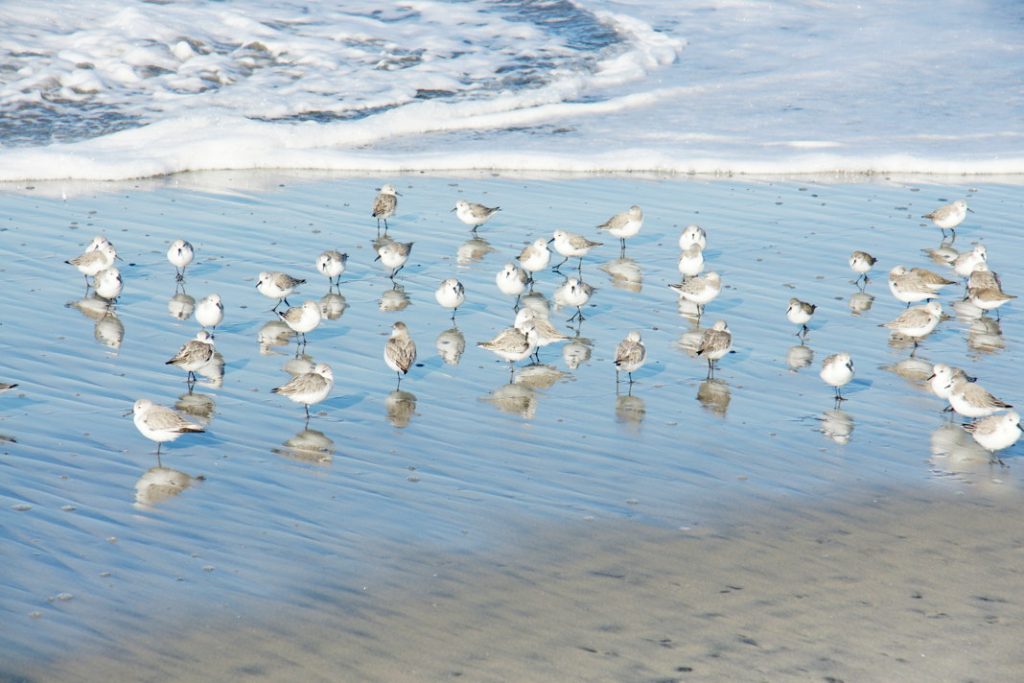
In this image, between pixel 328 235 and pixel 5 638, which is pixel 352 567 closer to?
pixel 5 638

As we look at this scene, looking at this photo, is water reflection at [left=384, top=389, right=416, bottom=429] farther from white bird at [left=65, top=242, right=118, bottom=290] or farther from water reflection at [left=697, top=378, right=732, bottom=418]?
white bird at [left=65, top=242, right=118, bottom=290]

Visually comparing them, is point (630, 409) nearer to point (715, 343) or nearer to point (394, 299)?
point (715, 343)

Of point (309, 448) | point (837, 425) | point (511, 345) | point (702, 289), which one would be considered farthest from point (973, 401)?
point (309, 448)

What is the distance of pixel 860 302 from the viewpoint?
1348 cm

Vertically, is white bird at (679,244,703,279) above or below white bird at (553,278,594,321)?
above

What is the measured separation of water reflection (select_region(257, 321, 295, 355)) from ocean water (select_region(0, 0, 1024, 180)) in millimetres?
6843

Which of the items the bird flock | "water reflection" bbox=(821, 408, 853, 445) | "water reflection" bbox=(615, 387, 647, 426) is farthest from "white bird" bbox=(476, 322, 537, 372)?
"water reflection" bbox=(821, 408, 853, 445)

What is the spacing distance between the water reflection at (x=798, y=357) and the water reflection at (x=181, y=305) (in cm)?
539

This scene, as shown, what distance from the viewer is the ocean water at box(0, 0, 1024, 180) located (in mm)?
19844

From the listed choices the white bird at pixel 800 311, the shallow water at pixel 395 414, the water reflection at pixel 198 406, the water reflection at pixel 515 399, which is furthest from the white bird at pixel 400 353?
the white bird at pixel 800 311

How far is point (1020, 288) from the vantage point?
13836 mm

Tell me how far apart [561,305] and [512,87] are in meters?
12.4

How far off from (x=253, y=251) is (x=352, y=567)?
757 cm

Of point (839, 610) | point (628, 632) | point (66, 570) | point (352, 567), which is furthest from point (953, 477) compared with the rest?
point (66, 570)
